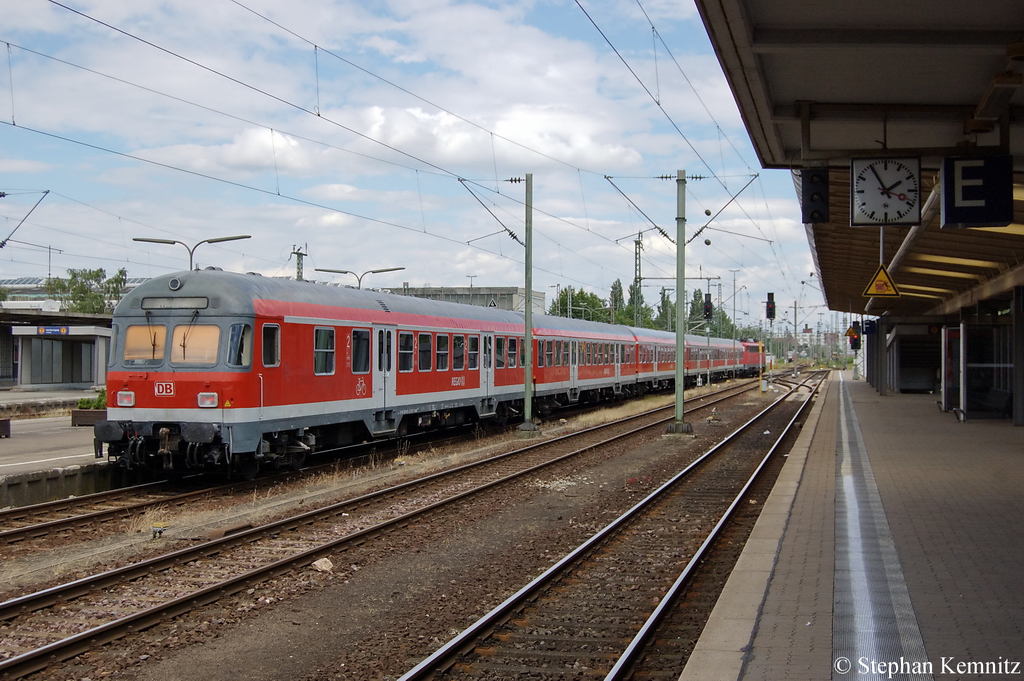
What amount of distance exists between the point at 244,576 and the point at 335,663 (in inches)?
80.3

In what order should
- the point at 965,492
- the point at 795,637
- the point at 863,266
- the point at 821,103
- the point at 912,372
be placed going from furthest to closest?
the point at 912,372, the point at 863,266, the point at 965,492, the point at 821,103, the point at 795,637

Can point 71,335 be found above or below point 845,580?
above

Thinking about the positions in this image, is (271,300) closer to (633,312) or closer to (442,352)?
(442,352)

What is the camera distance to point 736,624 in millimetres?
6219

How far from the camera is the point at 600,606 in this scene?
289 inches

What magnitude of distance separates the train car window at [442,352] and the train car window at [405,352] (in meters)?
1.29

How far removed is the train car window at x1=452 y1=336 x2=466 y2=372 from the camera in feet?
64.1

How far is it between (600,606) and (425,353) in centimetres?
1123

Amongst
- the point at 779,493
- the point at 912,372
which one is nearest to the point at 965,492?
the point at 779,493

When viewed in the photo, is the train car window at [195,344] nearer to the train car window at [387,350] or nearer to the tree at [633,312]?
the train car window at [387,350]

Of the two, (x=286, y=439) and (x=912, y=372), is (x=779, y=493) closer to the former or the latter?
(x=286, y=439)

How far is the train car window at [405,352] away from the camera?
55.7 ft

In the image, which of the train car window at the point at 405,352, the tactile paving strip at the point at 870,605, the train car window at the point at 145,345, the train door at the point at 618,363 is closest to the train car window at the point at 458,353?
the train car window at the point at 405,352

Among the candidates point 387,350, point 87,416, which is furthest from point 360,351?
point 87,416
